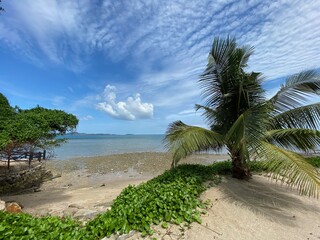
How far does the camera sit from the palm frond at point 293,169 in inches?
160

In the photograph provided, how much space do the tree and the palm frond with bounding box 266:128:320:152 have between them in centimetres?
724

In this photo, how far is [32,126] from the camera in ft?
24.4

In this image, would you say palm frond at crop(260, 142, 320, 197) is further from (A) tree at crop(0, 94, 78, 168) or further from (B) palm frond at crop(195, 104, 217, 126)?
(A) tree at crop(0, 94, 78, 168)

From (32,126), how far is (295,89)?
823 centimetres

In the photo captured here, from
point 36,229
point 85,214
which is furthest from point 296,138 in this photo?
point 36,229

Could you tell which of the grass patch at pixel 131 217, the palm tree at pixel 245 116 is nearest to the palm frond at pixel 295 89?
the palm tree at pixel 245 116

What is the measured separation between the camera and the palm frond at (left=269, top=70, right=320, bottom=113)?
6121 mm

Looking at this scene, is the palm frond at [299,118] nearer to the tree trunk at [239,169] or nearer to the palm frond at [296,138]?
the palm frond at [296,138]

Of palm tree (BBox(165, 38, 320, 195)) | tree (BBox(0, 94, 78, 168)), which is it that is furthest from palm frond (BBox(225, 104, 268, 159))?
tree (BBox(0, 94, 78, 168))

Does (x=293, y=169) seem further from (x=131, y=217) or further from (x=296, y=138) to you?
(x=131, y=217)

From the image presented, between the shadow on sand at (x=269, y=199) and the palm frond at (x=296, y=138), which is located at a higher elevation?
the palm frond at (x=296, y=138)

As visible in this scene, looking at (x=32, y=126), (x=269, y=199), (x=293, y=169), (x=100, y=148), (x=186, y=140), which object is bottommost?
(x=269, y=199)

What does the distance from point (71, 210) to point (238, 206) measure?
4466 mm

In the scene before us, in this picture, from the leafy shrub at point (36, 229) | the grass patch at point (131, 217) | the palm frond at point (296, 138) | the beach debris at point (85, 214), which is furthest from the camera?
the palm frond at point (296, 138)
